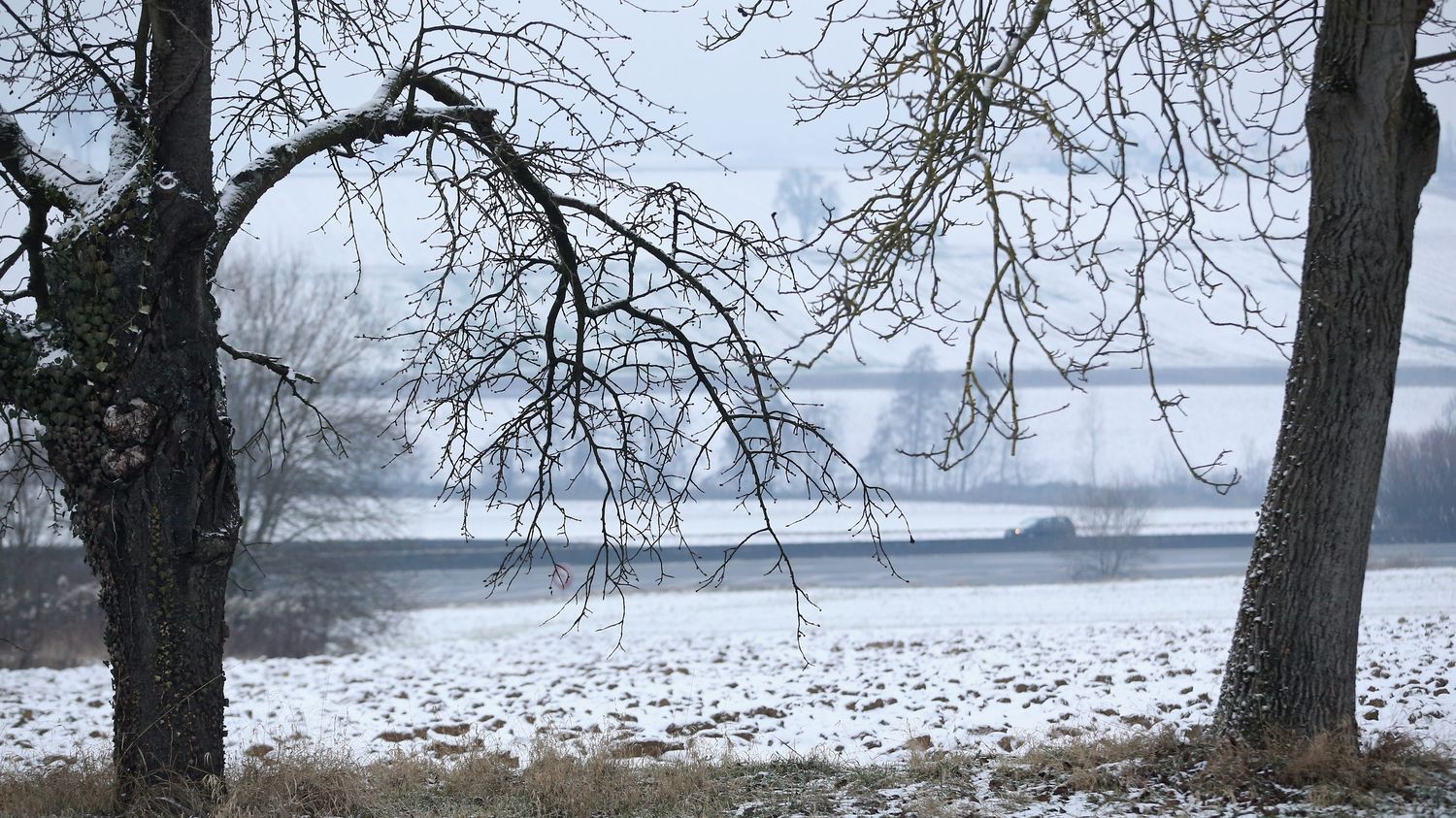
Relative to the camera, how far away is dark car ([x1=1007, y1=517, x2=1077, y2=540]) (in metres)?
37.9

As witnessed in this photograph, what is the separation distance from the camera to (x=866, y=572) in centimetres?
3356

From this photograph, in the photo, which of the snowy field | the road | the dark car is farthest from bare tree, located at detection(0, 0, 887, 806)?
the dark car

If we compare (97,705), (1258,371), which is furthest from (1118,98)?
(1258,371)

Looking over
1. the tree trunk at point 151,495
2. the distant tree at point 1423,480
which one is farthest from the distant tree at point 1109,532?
the tree trunk at point 151,495

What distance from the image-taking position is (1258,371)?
6031cm

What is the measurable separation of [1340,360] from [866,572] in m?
28.3

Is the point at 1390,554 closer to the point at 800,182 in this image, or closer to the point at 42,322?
the point at 42,322

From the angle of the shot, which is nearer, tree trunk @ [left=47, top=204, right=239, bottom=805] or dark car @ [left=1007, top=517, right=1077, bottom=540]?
tree trunk @ [left=47, top=204, right=239, bottom=805]

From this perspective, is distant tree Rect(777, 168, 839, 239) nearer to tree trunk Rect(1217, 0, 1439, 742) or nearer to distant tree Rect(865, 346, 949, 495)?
distant tree Rect(865, 346, 949, 495)

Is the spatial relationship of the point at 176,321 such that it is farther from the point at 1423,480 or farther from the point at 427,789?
the point at 1423,480

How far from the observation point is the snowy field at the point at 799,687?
7.85m

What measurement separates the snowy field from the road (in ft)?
33.4

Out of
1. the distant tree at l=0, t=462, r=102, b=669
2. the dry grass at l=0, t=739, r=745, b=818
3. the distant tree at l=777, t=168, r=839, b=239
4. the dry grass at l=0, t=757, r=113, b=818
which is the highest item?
the distant tree at l=777, t=168, r=839, b=239

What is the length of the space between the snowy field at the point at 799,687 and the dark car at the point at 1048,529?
17667 mm
